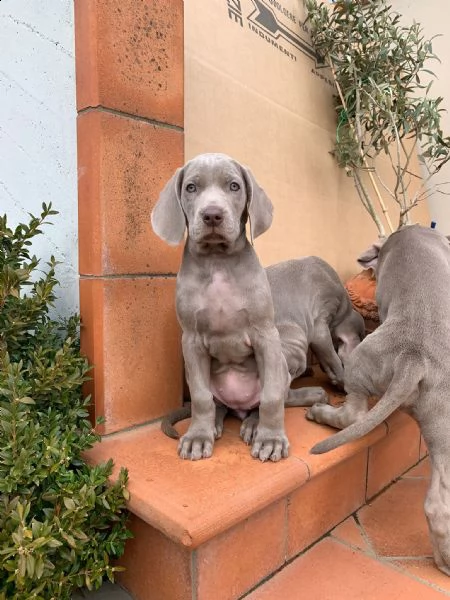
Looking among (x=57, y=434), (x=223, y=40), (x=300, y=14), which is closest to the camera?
(x=57, y=434)

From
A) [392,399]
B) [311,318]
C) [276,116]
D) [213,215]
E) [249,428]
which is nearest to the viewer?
[213,215]

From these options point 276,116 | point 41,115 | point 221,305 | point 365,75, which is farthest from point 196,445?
point 365,75

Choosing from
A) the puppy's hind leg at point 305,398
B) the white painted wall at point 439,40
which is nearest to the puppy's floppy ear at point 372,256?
the puppy's hind leg at point 305,398

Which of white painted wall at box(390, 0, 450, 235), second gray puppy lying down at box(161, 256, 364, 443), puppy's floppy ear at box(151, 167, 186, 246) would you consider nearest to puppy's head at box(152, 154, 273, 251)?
puppy's floppy ear at box(151, 167, 186, 246)

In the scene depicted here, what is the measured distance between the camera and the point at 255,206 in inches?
62.4

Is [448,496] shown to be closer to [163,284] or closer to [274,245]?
[163,284]

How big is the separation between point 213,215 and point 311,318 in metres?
1.15

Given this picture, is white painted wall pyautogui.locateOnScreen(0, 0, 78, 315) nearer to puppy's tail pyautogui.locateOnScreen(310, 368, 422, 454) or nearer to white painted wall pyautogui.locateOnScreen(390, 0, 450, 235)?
puppy's tail pyautogui.locateOnScreen(310, 368, 422, 454)

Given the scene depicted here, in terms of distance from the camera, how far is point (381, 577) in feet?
4.81

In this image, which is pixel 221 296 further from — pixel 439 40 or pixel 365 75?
pixel 439 40

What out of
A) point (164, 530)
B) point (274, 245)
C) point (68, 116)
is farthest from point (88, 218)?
point (274, 245)

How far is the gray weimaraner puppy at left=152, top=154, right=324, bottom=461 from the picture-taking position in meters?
1.53

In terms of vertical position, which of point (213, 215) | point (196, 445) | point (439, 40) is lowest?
point (196, 445)

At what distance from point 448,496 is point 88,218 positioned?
1631mm
